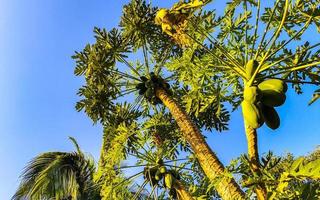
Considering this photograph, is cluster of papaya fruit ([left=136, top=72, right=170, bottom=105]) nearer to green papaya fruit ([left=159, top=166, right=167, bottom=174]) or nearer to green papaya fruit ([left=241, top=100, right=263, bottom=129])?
green papaya fruit ([left=159, top=166, right=167, bottom=174])

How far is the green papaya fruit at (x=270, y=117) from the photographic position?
4.08 metres

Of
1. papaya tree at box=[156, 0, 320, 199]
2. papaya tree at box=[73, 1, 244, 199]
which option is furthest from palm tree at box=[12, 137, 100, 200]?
papaya tree at box=[156, 0, 320, 199]

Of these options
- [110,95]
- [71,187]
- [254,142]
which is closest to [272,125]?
[254,142]

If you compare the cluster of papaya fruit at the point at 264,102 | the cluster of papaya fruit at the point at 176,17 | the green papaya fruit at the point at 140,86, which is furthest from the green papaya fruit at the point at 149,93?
the cluster of papaya fruit at the point at 264,102

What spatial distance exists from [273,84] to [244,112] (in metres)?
0.38

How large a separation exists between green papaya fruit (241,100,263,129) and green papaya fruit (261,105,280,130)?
0.38 feet

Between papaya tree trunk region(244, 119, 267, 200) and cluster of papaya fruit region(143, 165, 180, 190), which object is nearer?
papaya tree trunk region(244, 119, 267, 200)

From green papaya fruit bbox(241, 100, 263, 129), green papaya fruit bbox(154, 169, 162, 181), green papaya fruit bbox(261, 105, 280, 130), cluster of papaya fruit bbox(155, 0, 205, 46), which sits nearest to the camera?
green papaya fruit bbox(241, 100, 263, 129)

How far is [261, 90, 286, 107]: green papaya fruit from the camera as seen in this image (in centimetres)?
399

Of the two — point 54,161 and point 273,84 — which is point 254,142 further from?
point 54,161

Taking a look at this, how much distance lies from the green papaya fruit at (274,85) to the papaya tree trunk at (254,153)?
1.40 ft

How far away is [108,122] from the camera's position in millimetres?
9000

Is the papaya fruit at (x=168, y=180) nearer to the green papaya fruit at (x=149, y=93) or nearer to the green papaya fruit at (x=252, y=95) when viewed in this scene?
the green papaya fruit at (x=149, y=93)

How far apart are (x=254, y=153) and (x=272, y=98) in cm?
58
